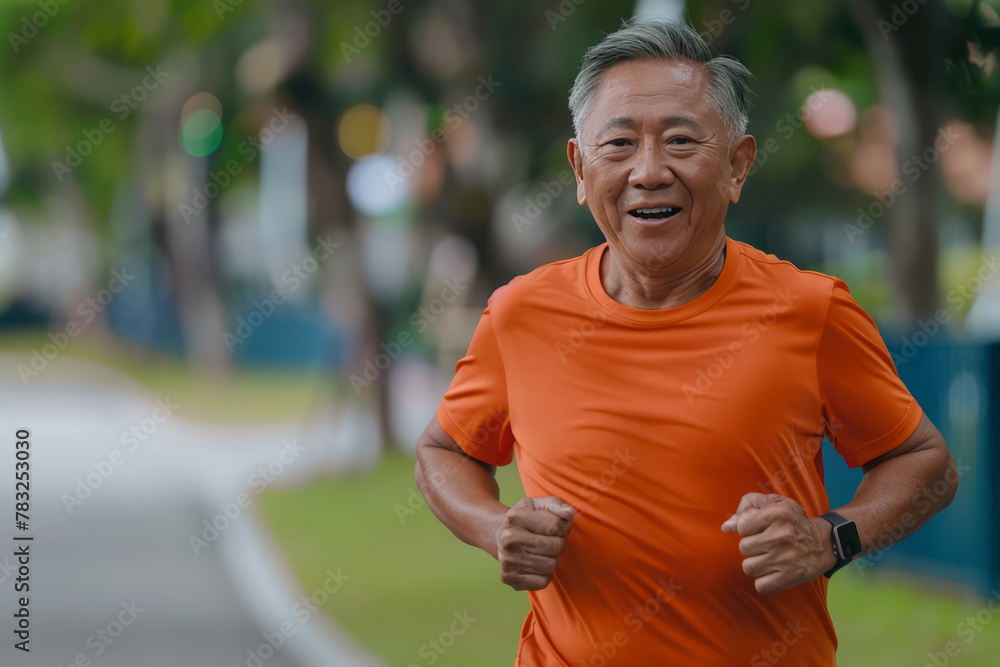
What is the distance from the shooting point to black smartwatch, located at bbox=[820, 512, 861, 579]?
2170mm

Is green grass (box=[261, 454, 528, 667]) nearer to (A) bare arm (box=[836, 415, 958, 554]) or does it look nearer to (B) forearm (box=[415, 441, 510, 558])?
(B) forearm (box=[415, 441, 510, 558])

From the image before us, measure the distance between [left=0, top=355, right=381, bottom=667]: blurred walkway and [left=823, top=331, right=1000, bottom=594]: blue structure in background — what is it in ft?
10.5

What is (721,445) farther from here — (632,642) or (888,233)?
(888,233)

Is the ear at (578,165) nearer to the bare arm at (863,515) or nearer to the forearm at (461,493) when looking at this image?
the forearm at (461,493)

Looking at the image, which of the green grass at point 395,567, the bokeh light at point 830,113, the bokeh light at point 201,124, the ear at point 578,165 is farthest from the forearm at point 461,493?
the bokeh light at point 201,124

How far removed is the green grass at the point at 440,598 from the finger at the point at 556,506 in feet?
12.8

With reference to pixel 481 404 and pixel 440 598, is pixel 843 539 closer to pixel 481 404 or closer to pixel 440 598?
pixel 481 404

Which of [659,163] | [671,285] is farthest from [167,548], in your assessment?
[659,163]

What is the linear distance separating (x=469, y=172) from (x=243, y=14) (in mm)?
2646

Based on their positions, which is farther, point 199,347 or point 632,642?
point 199,347

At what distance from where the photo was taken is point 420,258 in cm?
1433

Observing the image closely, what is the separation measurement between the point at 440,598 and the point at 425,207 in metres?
6.37

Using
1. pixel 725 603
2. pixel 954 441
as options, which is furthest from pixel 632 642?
pixel 954 441

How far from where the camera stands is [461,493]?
101 inches
